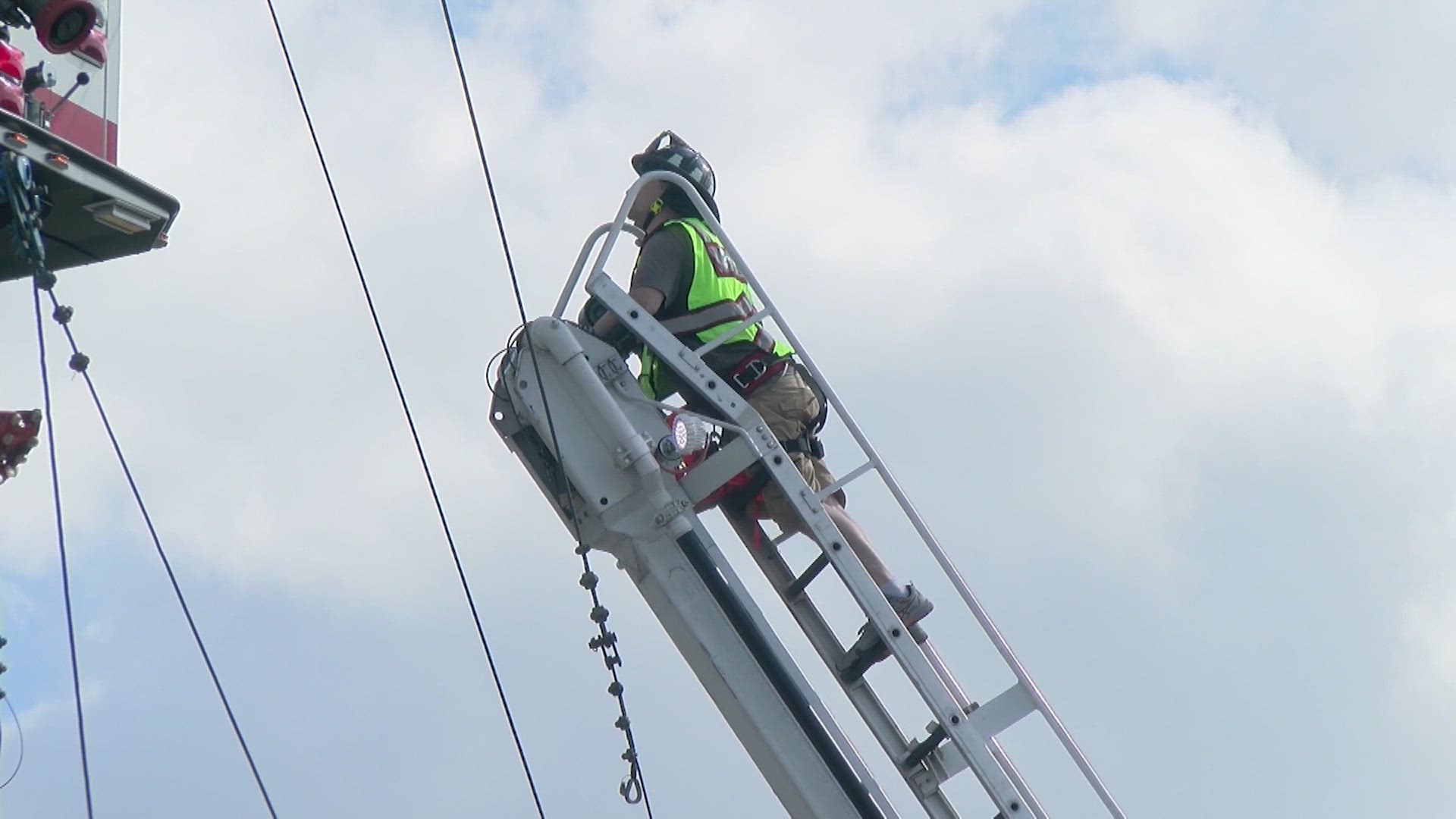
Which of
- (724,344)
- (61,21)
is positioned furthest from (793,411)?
(61,21)

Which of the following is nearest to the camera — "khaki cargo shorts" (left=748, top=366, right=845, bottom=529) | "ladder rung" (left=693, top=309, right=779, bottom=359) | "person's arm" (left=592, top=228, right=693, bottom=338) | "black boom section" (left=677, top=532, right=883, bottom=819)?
"black boom section" (left=677, top=532, right=883, bottom=819)

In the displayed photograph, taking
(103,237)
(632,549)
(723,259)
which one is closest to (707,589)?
(632,549)

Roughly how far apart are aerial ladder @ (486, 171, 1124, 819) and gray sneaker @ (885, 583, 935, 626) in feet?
0.27

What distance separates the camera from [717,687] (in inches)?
331

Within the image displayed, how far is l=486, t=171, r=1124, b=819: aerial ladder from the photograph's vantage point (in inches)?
324

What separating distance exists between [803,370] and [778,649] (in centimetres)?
137

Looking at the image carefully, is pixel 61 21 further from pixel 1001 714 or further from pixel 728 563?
pixel 1001 714

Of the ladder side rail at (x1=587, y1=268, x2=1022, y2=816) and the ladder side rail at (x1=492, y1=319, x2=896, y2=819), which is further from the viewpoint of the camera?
the ladder side rail at (x1=492, y1=319, x2=896, y2=819)

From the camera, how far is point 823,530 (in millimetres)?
8352

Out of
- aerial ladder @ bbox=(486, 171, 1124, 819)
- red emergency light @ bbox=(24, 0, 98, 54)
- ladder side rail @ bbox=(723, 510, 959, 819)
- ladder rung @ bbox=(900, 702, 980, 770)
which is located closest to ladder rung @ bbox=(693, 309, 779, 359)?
aerial ladder @ bbox=(486, 171, 1124, 819)

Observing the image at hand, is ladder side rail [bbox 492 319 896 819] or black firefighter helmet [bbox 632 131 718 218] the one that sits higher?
black firefighter helmet [bbox 632 131 718 218]

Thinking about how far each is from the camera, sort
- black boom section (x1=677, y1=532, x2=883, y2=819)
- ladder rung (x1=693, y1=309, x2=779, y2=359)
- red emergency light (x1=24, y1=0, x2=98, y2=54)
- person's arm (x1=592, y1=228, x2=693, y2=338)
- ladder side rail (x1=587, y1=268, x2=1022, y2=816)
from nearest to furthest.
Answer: red emergency light (x1=24, y1=0, x2=98, y2=54) < ladder side rail (x1=587, y1=268, x2=1022, y2=816) < black boom section (x1=677, y1=532, x2=883, y2=819) < ladder rung (x1=693, y1=309, x2=779, y2=359) < person's arm (x1=592, y1=228, x2=693, y2=338)

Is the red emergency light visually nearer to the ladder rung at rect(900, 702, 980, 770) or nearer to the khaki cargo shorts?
the khaki cargo shorts

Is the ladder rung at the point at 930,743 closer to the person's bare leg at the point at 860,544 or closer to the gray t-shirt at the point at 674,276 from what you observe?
the person's bare leg at the point at 860,544
